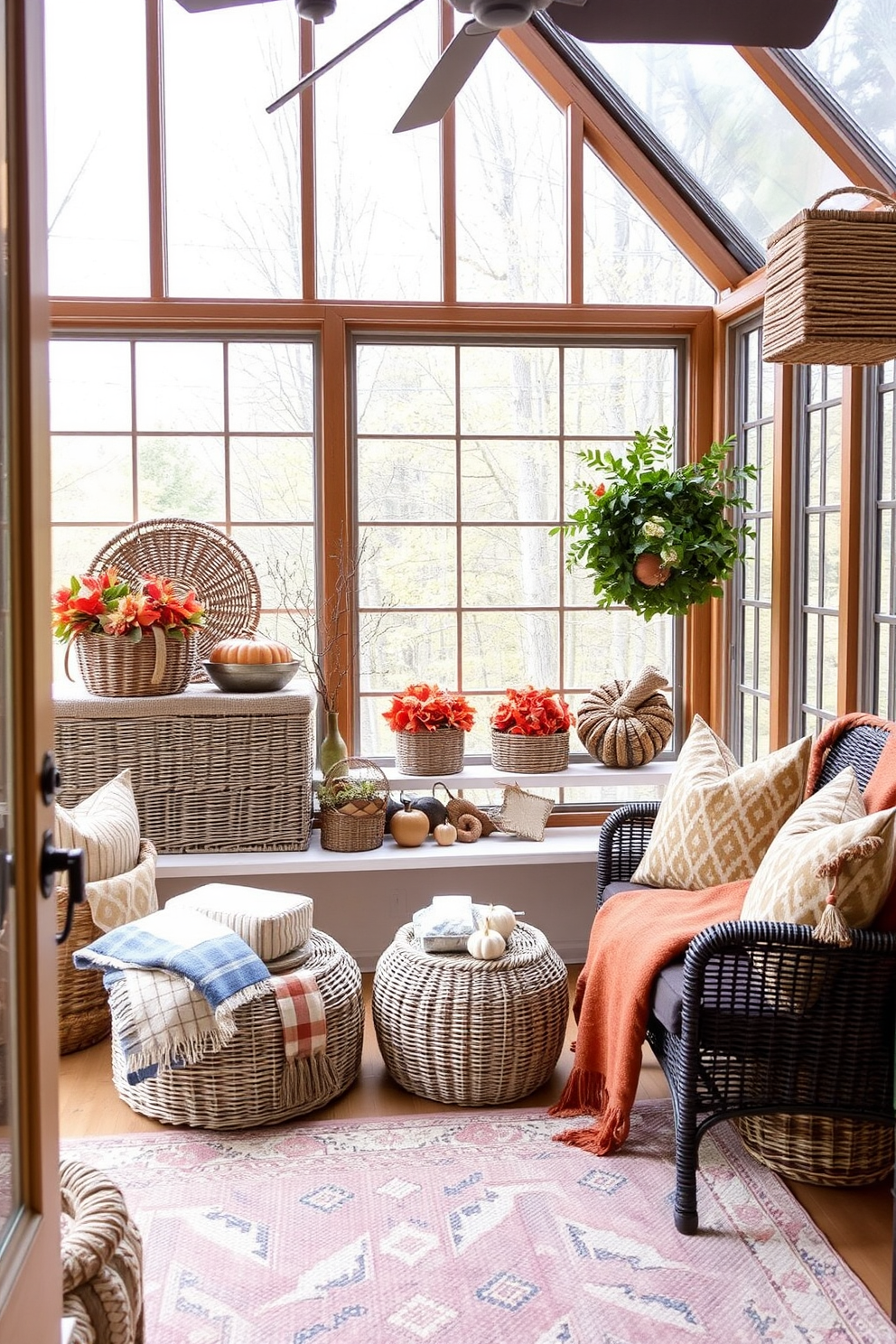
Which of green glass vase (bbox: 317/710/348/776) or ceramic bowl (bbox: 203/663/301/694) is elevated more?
ceramic bowl (bbox: 203/663/301/694)

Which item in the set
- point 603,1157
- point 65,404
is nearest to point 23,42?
point 603,1157

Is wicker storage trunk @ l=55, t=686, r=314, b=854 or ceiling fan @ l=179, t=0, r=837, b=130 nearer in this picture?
ceiling fan @ l=179, t=0, r=837, b=130

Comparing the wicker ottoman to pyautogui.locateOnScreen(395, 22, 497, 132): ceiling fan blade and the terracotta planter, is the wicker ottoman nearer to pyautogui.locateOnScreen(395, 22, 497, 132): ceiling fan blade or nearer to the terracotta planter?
the terracotta planter

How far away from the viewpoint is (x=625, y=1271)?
2.29 meters

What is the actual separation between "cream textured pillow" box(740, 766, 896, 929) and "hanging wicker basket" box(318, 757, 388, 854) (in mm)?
1493

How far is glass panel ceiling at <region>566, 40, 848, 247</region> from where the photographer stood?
3.50 m

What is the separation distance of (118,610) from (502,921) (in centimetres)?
151

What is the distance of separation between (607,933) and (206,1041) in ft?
3.41

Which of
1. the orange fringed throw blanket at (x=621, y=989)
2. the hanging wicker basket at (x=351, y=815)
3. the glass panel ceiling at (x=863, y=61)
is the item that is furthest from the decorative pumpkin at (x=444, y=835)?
the glass panel ceiling at (x=863, y=61)

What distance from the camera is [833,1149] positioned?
2580 millimetres

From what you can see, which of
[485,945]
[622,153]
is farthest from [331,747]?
[622,153]

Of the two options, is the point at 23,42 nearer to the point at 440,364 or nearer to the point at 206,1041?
the point at 206,1041

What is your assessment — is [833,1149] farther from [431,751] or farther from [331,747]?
[331,747]

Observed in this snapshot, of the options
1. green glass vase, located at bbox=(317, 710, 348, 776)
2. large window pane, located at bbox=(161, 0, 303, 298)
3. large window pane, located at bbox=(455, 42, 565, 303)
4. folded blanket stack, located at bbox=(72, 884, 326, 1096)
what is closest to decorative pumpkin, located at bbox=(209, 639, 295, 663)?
green glass vase, located at bbox=(317, 710, 348, 776)
